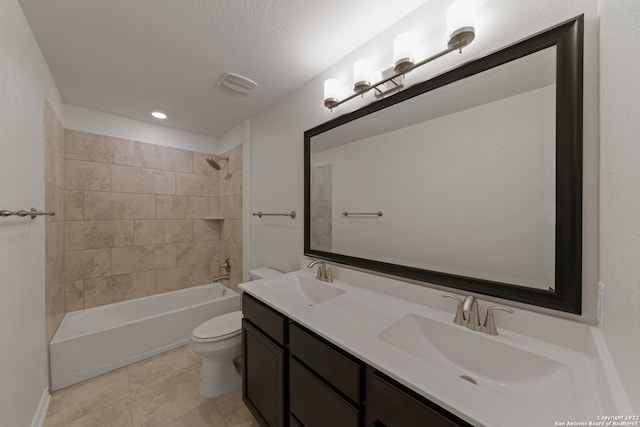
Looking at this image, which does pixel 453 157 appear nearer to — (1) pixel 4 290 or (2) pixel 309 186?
(2) pixel 309 186

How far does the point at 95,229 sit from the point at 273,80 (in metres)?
2.39

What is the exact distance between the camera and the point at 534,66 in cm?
81

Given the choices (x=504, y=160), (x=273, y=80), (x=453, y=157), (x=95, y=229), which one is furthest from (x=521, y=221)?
(x=95, y=229)

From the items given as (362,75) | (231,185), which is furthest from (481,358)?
(231,185)

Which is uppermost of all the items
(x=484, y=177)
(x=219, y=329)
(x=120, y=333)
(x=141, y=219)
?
(x=484, y=177)

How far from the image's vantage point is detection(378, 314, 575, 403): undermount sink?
26.6 inches

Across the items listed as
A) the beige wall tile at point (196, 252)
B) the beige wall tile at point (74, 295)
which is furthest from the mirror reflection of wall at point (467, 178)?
the beige wall tile at point (74, 295)

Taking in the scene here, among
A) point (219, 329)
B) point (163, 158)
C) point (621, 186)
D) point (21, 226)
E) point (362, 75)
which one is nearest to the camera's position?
point (621, 186)

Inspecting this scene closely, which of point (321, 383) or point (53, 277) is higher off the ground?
point (53, 277)

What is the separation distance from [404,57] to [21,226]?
217cm

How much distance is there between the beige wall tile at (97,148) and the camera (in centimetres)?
219

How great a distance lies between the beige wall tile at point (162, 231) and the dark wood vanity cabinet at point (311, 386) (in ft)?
6.33

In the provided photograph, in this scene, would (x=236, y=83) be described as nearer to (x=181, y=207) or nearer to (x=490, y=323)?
(x=181, y=207)

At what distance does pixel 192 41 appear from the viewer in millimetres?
1358
